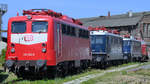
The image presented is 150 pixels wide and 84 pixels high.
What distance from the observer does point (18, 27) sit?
1352 cm

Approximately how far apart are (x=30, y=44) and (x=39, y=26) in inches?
38.8

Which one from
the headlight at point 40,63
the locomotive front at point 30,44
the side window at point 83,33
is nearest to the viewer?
the headlight at point 40,63

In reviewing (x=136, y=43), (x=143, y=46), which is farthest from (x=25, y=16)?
(x=143, y=46)

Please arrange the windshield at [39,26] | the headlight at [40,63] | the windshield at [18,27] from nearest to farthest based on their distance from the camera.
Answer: the headlight at [40,63] < the windshield at [39,26] < the windshield at [18,27]

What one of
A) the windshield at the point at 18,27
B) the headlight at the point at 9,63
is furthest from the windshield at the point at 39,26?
the headlight at the point at 9,63

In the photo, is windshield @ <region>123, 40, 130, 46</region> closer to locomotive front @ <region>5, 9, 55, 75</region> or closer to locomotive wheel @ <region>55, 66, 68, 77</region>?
locomotive wheel @ <region>55, 66, 68, 77</region>

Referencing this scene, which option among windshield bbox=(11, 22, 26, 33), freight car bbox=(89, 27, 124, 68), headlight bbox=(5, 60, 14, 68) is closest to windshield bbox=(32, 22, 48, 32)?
windshield bbox=(11, 22, 26, 33)

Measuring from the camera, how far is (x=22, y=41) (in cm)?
1319

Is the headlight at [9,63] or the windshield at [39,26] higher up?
the windshield at [39,26]

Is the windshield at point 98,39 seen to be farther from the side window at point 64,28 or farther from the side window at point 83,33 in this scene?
the side window at point 64,28

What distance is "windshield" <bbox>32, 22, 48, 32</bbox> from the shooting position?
13155 millimetres

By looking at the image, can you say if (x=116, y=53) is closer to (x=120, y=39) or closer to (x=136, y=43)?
(x=120, y=39)

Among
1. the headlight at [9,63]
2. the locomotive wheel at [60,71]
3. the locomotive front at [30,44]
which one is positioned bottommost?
the locomotive wheel at [60,71]

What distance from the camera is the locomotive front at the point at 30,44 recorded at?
12.9m
